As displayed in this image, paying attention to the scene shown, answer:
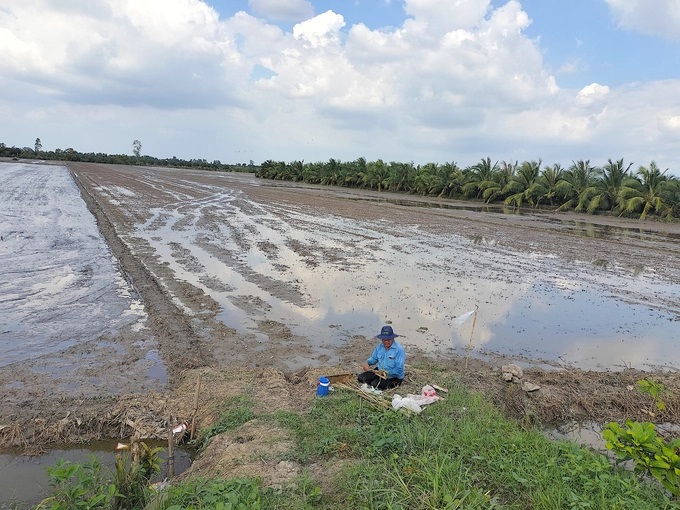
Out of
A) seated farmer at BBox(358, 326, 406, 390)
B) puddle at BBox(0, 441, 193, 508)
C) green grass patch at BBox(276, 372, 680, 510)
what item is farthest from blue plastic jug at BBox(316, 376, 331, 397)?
puddle at BBox(0, 441, 193, 508)

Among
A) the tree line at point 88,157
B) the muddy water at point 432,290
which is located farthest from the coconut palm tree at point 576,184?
the tree line at point 88,157

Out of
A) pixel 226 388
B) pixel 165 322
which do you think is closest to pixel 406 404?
pixel 226 388

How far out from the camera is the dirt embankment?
17.6ft

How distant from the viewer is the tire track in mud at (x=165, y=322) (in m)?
6.97

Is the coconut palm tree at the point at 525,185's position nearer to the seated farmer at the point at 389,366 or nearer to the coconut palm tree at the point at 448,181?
the coconut palm tree at the point at 448,181

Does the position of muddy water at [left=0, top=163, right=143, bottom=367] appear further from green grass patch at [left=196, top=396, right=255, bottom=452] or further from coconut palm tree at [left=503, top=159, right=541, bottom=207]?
coconut palm tree at [left=503, top=159, right=541, bottom=207]

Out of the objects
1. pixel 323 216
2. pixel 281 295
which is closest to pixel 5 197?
pixel 323 216

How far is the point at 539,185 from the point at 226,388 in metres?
35.2

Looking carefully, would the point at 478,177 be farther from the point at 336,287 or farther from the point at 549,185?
the point at 336,287

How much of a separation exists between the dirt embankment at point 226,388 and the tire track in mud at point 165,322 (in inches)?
0.7

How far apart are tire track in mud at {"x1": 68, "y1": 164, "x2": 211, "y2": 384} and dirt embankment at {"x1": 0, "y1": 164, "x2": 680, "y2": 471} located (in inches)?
0.7

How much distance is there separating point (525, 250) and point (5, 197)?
1049 inches

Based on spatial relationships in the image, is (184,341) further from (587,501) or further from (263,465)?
(587,501)

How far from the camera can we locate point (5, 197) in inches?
997
